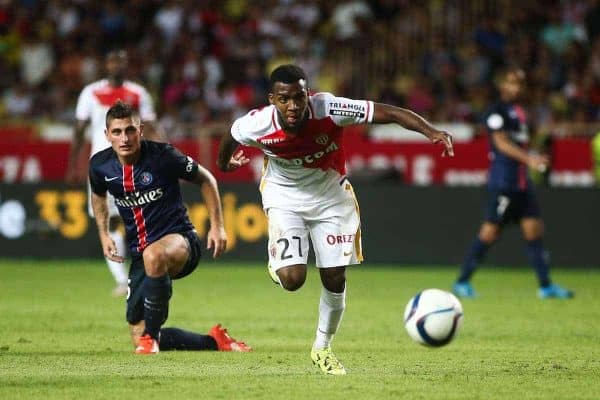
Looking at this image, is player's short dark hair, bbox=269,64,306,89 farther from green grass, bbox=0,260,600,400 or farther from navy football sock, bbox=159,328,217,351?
navy football sock, bbox=159,328,217,351

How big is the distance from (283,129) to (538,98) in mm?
12489

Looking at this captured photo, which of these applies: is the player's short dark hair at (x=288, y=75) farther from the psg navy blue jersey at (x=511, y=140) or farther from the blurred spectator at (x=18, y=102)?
the blurred spectator at (x=18, y=102)

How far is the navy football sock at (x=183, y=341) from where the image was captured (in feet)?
30.1

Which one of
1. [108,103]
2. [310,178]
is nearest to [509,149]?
[108,103]

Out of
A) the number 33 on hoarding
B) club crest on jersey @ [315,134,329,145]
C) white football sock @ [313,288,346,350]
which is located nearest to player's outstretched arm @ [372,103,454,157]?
club crest on jersey @ [315,134,329,145]

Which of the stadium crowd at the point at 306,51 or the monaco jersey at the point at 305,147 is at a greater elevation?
the stadium crowd at the point at 306,51

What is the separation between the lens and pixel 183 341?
30.3 feet

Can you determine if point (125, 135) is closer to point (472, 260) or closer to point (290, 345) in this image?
point (290, 345)

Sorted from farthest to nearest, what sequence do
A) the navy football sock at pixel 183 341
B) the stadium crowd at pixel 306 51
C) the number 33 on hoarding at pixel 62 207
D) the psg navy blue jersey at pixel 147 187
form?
the stadium crowd at pixel 306 51 < the number 33 on hoarding at pixel 62 207 < the navy football sock at pixel 183 341 < the psg navy blue jersey at pixel 147 187

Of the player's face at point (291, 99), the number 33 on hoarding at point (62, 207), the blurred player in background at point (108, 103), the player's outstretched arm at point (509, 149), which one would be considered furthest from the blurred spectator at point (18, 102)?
the player's face at point (291, 99)

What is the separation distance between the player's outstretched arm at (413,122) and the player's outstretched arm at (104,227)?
214cm

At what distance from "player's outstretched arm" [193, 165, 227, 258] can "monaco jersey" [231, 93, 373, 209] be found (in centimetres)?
41

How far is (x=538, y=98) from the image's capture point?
1992 cm

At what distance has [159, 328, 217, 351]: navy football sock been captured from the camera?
919cm
